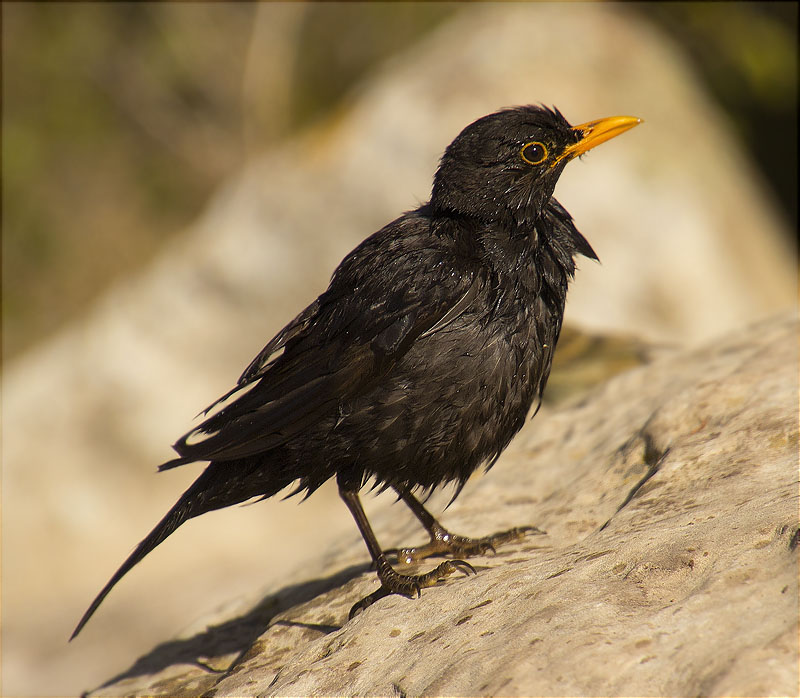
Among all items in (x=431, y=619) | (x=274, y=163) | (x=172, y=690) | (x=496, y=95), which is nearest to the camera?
(x=431, y=619)

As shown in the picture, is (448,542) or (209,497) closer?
(209,497)

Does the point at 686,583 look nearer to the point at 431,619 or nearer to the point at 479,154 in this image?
the point at 431,619

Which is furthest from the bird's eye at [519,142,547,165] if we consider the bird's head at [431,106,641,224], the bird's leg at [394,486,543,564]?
the bird's leg at [394,486,543,564]

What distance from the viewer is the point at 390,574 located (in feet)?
13.0

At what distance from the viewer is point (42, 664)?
722 centimetres

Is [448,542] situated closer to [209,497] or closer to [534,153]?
[209,497]

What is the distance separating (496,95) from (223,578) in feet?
18.1

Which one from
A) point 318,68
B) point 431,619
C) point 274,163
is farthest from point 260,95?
point 431,619

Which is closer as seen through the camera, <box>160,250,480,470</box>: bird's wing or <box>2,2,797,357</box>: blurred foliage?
<box>160,250,480,470</box>: bird's wing

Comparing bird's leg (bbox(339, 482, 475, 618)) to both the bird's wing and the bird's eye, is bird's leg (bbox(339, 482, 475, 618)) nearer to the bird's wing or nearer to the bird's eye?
the bird's wing

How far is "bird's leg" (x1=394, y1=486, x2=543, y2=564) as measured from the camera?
14.2ft

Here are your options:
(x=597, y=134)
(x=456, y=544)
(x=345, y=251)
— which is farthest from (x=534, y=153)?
(x=345, y=251)

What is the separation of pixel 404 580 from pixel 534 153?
2.01 metres

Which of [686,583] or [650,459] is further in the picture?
[650,459]
